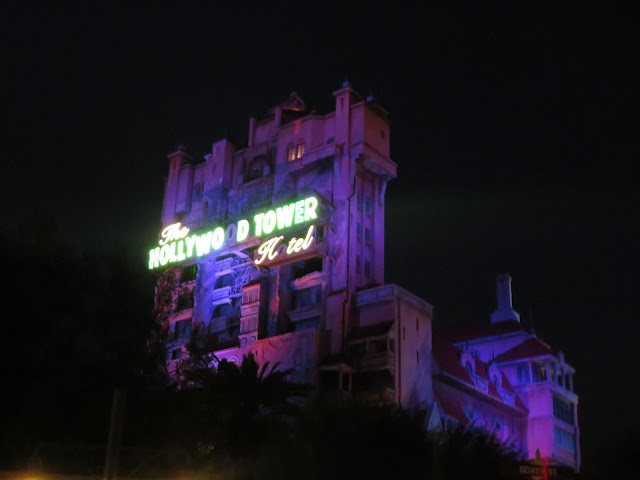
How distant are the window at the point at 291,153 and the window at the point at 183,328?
15.7 m

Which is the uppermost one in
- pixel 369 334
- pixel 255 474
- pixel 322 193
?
pixel 322 193

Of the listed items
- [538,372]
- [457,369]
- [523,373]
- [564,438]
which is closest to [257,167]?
[457,369]

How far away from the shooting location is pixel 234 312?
57.7 m

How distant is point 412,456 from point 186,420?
10210 mm

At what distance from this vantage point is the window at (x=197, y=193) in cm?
6550

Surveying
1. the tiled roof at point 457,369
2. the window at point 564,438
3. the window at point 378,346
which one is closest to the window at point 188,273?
the window at point 378,346

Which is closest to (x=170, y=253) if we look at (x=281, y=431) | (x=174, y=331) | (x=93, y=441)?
(x=174, y=331)

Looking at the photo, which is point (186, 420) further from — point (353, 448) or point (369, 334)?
point (369, 334)

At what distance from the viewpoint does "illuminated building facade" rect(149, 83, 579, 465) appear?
48812 mm

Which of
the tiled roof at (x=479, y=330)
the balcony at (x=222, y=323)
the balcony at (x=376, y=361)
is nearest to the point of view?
the balcony at (x=376, y=361)

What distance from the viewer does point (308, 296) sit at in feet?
177

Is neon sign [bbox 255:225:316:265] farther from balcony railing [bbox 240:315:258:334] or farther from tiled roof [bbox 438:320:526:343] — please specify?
tiled roof [bbox 438:320:526:343]

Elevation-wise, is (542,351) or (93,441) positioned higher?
(542,351)

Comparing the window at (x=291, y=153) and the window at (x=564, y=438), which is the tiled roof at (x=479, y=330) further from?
the window at (x=291, y=153)
